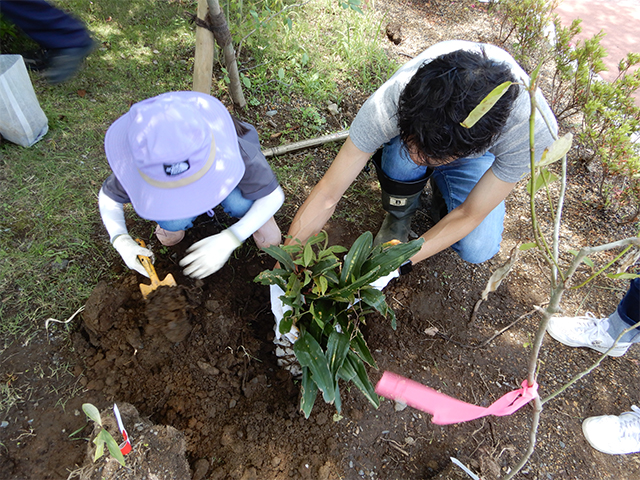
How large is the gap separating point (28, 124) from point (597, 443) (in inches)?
123

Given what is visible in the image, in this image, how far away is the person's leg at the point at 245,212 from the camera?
1.64 metres

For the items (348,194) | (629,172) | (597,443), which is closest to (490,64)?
(348,194)

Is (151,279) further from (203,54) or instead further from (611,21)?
(611,21)

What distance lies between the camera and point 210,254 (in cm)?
151

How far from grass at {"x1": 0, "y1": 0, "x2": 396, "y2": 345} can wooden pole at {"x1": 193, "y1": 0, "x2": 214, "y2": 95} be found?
1.08 feet

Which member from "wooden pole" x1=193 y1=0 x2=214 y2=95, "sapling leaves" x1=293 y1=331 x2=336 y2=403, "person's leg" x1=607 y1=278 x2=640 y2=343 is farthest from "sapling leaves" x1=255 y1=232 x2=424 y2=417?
"wooden pole" x1=193 y1=0 x2=214 y2=95

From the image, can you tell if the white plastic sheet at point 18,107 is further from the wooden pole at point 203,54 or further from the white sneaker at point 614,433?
the white sneaker at point 614,433

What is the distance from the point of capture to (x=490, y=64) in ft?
3.96

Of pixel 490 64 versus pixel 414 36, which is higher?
pixel 490 64

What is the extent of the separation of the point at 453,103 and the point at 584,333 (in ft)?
4.50

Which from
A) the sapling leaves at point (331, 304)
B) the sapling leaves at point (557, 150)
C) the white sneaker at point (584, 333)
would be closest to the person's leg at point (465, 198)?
the white sneaker at point (584, 333)

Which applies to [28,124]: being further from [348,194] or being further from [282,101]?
[348,194]

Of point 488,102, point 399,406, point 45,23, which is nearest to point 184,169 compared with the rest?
point 488,102

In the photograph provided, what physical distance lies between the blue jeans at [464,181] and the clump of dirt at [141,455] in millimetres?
1445
